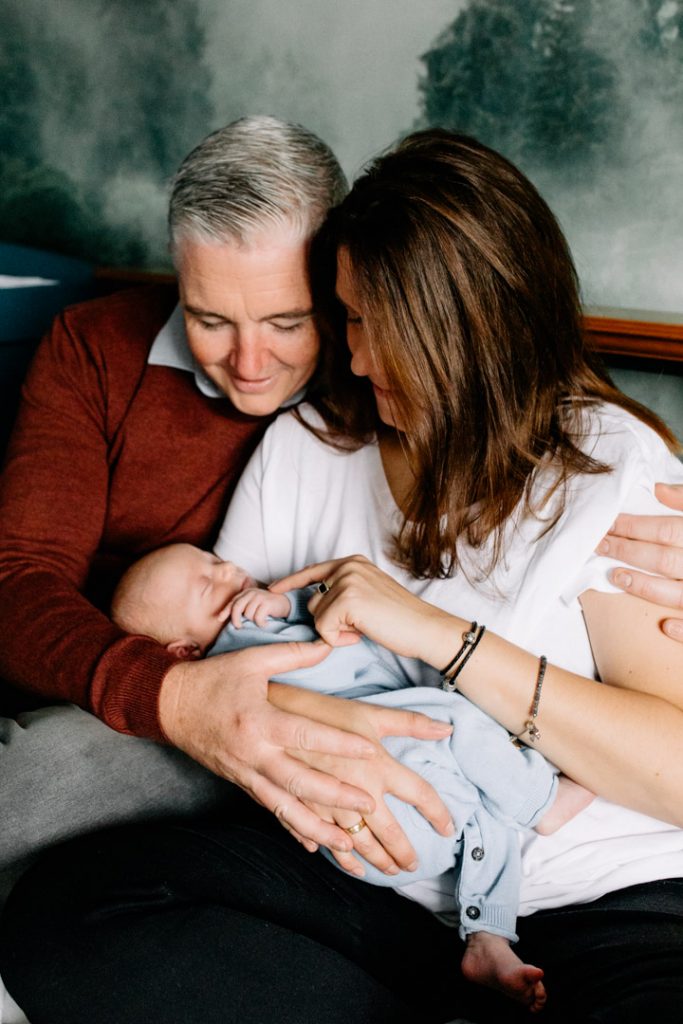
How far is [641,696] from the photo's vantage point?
119cm

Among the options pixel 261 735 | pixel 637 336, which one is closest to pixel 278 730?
pixel 261 735

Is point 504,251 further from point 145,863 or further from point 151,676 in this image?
point 145,863

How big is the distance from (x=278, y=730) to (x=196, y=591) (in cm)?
36

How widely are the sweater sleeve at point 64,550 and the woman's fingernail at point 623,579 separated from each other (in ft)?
2.10

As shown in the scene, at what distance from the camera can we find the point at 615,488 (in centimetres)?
123

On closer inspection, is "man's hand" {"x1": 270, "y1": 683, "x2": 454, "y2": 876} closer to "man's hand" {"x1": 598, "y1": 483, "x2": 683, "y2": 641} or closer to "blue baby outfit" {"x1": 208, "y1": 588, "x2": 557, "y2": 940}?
"blue baby outfit" {"x1": 208, "y1": 588, "x2": 557, "y2": 940}

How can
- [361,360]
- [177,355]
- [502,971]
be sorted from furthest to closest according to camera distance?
1. [177,355]
2. [361,360]
3. [502,971]

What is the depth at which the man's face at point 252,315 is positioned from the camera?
1.46 metres

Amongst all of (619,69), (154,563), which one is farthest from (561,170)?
(154,563)

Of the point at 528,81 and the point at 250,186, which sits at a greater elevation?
the point at 528,81

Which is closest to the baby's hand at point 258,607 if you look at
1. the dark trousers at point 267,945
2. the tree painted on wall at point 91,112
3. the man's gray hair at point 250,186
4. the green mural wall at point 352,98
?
the dark trousers at point 267,945

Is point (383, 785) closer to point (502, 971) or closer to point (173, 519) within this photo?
point (502, 971)

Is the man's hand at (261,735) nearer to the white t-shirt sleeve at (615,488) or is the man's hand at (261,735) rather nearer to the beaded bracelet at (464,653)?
the beaded bracelet at (464,653)

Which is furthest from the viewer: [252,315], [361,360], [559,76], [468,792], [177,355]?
[559,76]
